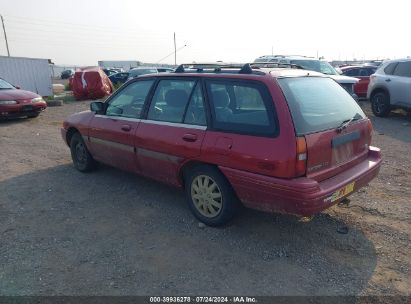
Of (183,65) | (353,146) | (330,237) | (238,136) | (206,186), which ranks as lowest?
(330,237)

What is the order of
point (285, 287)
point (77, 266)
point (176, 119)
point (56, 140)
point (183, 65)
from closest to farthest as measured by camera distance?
point (285, 287)
point (77, 266)
point (176, 119)
point (183, 65)
point (56, 140)

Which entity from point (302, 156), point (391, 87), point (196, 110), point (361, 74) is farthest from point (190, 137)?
point (361, 74)

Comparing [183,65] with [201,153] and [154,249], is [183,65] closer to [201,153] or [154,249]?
[201,153]

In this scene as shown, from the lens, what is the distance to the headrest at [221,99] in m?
3.68

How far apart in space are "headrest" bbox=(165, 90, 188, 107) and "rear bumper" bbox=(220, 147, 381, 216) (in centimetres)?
103

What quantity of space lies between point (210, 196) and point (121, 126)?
173 cm

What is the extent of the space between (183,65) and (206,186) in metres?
1.69

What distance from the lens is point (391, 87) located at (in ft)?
34.0

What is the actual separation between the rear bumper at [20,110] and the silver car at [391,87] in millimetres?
10835

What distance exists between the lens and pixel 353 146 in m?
3.76

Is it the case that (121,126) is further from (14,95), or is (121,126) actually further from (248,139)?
(14,95)

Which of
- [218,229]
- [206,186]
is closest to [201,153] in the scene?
[206,186]

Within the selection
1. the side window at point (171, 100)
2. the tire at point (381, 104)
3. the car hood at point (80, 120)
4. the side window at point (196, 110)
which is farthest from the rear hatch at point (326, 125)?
the tire at point (381, 104)

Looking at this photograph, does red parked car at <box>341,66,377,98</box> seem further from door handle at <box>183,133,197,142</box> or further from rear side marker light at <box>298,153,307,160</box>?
rear side marker light at <box>298,153,307,160</box>
